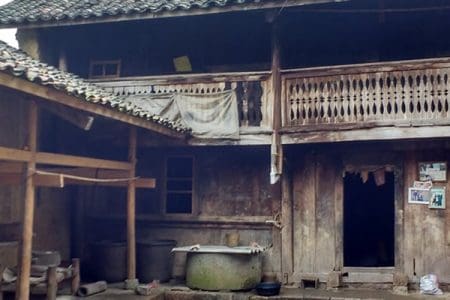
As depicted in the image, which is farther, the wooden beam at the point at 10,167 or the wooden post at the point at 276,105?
the wooden post at the point at 276,105

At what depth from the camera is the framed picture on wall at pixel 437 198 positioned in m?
11.3

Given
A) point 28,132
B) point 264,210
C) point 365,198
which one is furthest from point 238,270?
point 365,198

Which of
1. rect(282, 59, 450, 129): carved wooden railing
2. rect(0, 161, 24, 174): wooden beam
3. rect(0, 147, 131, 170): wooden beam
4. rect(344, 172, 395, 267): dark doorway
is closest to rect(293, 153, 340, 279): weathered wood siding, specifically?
rect(282, 59, 450, 129): carved wooden railing

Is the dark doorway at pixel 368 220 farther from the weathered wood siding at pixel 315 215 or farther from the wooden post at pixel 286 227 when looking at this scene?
the wooden post at pixel 286 227

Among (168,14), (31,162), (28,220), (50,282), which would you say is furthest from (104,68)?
(28,220)

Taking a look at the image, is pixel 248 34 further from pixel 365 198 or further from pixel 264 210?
pixel 365 198

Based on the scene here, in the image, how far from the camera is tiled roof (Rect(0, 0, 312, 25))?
36.1ft

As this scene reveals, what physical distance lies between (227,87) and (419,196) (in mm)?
4592

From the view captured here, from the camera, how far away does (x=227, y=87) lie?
1192cm

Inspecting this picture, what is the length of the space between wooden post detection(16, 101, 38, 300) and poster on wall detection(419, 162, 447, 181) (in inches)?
304

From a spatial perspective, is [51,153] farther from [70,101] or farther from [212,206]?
[212,206]

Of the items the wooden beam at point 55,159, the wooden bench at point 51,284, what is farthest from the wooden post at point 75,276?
the wooden beam at point 55,159

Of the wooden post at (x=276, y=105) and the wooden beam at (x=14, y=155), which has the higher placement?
the wooden post at (x=276, y=105)

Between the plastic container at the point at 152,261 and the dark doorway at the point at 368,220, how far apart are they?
5922 mm
